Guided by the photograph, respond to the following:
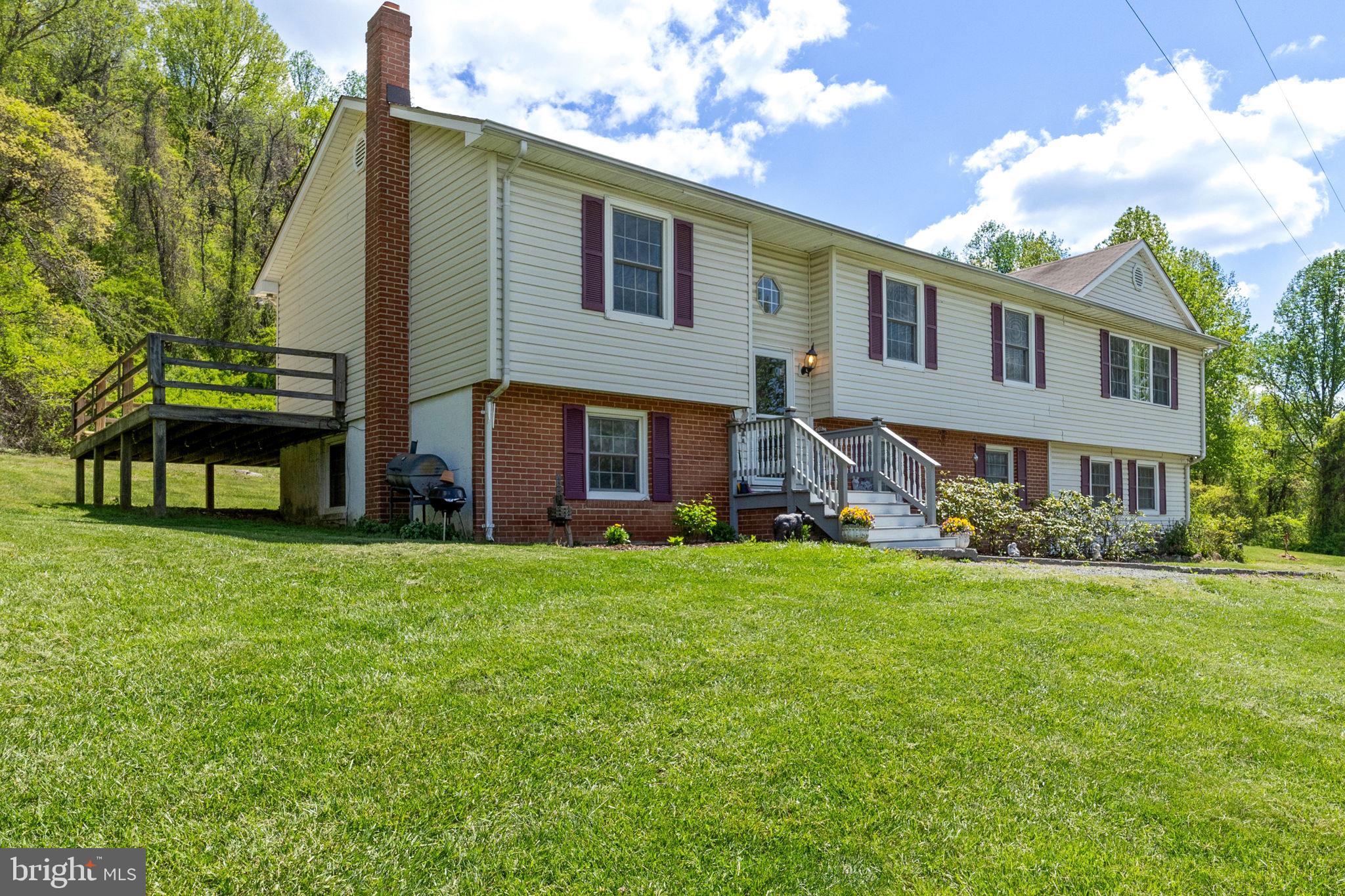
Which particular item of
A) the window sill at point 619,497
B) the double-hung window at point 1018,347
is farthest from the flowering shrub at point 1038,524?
the window sill at point 619,497

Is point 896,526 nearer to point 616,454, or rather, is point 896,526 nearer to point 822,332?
point 616,454

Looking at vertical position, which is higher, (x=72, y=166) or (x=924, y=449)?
(x=72, y=166)

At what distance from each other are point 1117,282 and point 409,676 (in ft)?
65.5

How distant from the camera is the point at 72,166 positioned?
70.7 feet

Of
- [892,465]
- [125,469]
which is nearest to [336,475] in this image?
[125,469]

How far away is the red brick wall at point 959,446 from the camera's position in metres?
16.1

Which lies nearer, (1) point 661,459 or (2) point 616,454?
(2) point 616,454

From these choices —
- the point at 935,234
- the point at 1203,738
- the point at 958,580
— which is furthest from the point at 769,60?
the point at 935,234

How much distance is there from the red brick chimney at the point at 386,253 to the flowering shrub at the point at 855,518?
5.94 meters

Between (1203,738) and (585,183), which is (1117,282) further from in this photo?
(1203,738)

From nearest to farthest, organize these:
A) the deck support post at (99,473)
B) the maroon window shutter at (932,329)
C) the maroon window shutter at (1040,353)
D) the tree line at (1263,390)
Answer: the deck support post at (99,473) < the maroon window shutter at (932,329) < the maroon window shutter at (1040,353) < the tree line at (1263,390)

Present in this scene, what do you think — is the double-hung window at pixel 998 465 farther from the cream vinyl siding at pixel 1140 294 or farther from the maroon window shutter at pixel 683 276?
the maroon window shutter at pixel 683 276

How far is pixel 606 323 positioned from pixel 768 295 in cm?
371

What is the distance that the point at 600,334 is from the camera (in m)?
12.1
